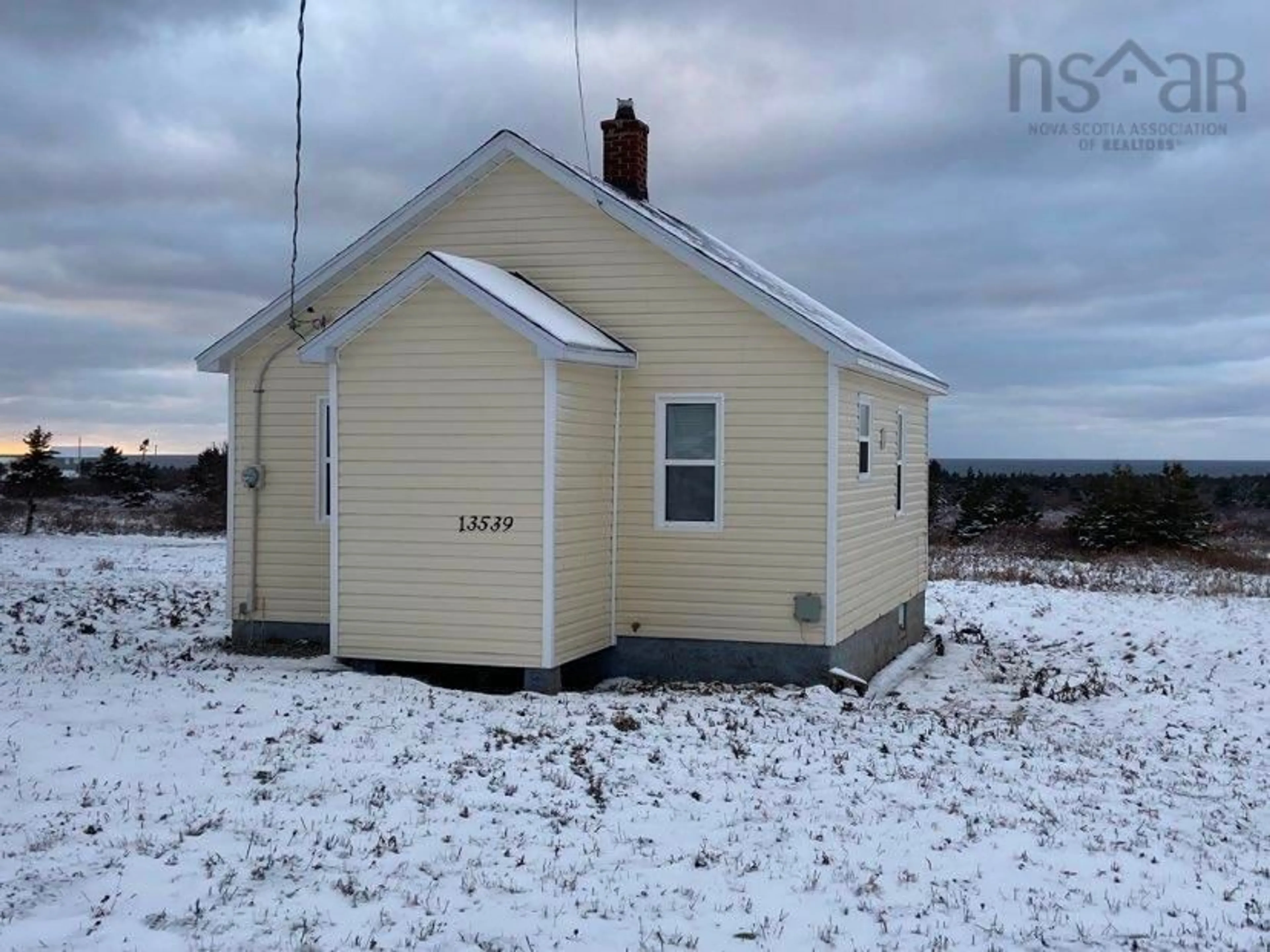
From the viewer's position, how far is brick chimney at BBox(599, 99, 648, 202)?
16.0 meters

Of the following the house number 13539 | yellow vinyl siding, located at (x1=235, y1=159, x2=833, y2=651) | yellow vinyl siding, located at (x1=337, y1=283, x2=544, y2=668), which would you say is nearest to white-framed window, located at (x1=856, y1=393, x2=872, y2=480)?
yellow vinyl siding, located at (x1=235, y1=159, x2=833, y2=651)

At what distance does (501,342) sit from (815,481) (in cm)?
370

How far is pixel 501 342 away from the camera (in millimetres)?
11836

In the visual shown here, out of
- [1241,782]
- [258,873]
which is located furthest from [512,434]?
[1241,782]

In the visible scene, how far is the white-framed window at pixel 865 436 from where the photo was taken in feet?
46.6

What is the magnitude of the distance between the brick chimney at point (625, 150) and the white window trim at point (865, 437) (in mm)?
4260

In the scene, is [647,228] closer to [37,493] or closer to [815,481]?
[815,481]

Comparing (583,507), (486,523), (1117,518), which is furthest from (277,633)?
(1117,518)

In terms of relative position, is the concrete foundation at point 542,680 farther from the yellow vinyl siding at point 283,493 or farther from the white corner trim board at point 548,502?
the yellow vinyl siding at point 283,493

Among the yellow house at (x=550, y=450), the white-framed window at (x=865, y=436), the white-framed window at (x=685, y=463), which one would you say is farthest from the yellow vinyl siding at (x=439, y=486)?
the white-framed window at (x=865, y=436)

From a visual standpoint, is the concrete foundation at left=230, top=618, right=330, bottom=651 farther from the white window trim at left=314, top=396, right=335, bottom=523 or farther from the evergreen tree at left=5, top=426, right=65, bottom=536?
the evergreen tree at left=5, top=426, right=65, bottom=536

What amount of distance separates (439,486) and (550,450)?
1.28 m

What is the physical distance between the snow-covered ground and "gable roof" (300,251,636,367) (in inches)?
136

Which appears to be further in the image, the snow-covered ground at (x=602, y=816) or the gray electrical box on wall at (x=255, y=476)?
the gray electrical box on wall at (x=255, y=476)
